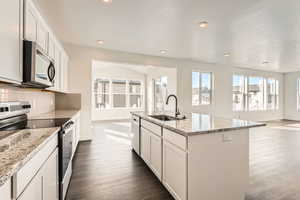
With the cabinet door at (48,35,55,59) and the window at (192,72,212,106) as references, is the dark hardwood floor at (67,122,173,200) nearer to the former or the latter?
the cabinet door at (48,35,55,59)

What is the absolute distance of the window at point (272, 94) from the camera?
8.62 m

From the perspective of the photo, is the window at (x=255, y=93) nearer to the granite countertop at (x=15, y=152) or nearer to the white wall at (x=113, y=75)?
the white wall at (x=113, y=75)

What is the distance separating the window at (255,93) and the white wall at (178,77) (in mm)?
Result: 317

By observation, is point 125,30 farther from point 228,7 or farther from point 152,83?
point 152,83

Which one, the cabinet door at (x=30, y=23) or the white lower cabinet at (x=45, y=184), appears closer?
the white lower cabinet at (x=45, y=184)

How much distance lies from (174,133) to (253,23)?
9.19ft

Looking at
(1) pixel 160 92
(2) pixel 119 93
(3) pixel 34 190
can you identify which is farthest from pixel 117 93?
(3) pixel 34 190

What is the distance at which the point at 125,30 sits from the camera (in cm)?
339

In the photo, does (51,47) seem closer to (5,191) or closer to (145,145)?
(145,145)

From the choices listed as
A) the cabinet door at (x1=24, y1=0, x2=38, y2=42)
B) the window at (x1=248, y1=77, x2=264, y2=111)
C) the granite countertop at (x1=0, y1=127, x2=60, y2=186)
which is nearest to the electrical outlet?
the granite countertop at (x1=0, y1=127, x2=60, y2=186)

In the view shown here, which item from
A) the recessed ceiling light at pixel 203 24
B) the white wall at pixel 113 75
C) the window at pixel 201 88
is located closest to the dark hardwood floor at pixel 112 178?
the recessed ceiling light at pixel 203 24

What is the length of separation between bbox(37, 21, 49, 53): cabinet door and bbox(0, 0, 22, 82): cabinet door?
54cm

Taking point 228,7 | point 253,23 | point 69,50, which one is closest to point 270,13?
point 253,23

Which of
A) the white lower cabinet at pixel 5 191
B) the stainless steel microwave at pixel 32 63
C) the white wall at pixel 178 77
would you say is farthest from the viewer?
the white wall at pixel 178 77
